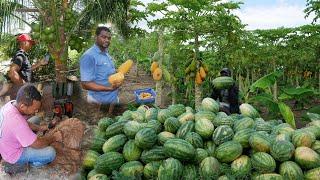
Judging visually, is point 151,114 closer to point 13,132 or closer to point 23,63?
point 13,132

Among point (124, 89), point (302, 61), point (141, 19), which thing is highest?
point (141, 19)

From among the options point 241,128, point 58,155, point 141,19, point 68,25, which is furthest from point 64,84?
point 241,128

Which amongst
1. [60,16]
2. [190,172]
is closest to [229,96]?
[190,172]

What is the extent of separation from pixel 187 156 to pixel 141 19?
10376mm

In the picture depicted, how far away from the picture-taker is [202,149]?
15.6 ft

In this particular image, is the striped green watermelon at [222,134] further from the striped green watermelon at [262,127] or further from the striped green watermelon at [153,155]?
the striped green watermelon at [153,155]

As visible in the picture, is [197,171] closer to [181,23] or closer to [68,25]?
[181,23]

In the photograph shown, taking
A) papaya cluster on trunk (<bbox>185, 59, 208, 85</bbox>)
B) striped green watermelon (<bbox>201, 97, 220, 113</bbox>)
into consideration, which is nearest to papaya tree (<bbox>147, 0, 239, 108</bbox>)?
papaya cluster on trunk (<bbox>185, 59, 208, 85</bbox>)

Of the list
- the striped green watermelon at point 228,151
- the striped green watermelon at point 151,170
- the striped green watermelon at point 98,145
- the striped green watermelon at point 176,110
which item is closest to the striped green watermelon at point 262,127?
the striped green watermelon at point 228,151

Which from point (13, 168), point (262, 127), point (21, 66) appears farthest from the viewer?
point (21, 66)

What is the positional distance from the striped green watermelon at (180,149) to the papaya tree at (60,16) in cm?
808

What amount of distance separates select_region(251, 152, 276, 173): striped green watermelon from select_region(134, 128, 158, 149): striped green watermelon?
982 mm

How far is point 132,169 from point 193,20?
7.16 metres

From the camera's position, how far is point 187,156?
4629 millimetres
